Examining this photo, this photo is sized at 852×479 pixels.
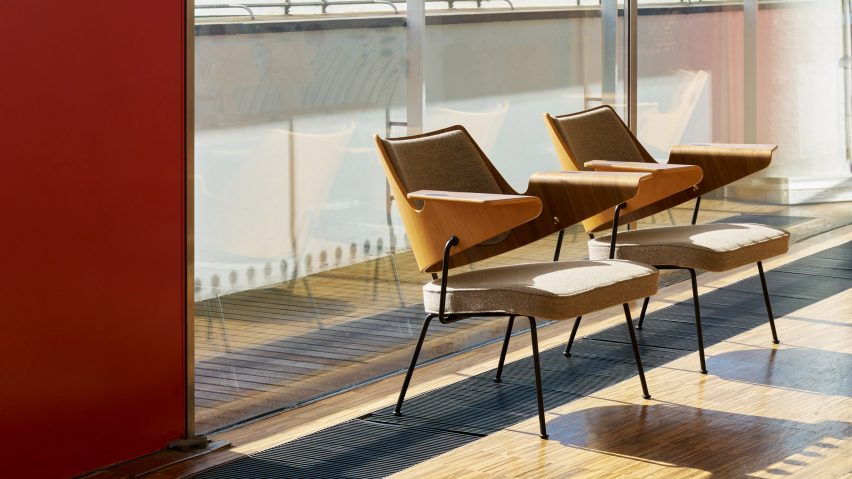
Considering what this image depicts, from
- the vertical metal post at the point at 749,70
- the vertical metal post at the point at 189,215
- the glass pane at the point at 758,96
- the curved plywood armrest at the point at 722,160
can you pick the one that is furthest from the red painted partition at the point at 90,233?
the vertical metal post at the point at 749,70

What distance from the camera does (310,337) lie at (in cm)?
420

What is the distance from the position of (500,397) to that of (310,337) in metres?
0.68

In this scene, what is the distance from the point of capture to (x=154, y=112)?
3459mm

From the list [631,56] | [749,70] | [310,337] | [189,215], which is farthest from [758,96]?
[189,215]

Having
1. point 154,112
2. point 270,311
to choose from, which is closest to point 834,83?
point 270,311

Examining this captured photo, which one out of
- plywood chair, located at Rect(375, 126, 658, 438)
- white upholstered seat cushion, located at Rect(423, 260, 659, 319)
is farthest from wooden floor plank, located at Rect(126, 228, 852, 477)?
white upholstered seat cushion, located at Rect(423, 260, 659, 319)

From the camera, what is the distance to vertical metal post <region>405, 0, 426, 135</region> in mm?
4613

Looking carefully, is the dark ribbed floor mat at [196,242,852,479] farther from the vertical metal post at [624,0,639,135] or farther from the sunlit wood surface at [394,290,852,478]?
the vertical metal post at [624,0,639,135]

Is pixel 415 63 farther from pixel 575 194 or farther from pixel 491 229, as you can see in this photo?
pixel 491 229

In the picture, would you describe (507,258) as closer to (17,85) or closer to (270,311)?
(270,311)

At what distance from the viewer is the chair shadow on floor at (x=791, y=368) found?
418 cm

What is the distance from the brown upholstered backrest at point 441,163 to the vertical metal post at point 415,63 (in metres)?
0.43

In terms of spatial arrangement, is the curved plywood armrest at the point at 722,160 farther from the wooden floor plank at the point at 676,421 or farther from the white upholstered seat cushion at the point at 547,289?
the white upholstered seat cushion at the point at 547,289

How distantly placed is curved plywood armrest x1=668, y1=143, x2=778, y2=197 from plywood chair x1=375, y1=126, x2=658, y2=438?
912mm
